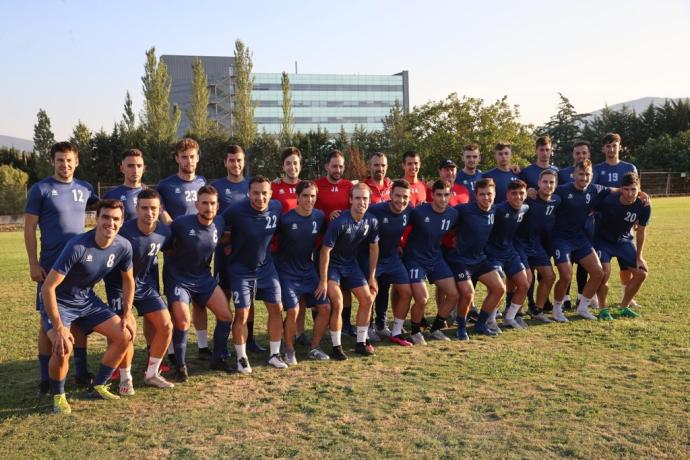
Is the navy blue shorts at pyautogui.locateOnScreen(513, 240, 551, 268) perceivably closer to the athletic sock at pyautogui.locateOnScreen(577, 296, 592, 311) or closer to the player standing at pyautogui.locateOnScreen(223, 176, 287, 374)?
the athletic sock at pyautogui.locateOnScreen(577, 296, 592, 311)

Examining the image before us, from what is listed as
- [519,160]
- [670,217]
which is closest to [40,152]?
[519,160]

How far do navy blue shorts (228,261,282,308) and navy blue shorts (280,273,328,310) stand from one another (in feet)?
0.40

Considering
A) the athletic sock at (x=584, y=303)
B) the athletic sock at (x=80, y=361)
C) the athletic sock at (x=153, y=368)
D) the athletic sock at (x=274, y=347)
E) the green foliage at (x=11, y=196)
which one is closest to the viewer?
the athletic sock at (x=153, y=368)

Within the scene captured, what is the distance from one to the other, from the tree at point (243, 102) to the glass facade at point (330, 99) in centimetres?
3215

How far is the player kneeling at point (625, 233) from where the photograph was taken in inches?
328

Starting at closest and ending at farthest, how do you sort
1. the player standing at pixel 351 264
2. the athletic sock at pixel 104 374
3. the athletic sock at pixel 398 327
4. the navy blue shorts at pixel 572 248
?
the athletic sock at pixel 104 374
the player standing at pixel 351 264
the athletic sock at pixel 398 327
the navy blue shorts at pixel 572 248

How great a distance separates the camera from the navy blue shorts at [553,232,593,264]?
831 centimetres

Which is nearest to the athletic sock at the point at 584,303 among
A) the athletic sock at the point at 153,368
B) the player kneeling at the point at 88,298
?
the athletic sock at the point at 153,368

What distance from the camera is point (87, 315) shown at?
5.33 meters

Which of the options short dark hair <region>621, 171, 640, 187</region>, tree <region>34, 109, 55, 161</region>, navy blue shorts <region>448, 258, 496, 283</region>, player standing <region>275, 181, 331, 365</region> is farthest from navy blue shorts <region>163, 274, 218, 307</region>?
tree <region>34, 109, 55, 161</region>

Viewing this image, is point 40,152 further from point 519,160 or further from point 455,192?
point 455,192

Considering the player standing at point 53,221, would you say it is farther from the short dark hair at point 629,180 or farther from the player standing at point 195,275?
the short dark hair at point 629,180

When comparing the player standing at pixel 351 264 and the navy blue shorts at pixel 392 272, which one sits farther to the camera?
the navy blue shorts at pixel 392 272

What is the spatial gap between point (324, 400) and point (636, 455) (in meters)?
2.40
